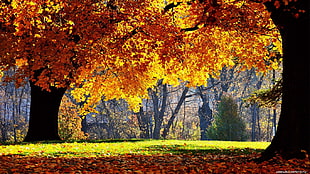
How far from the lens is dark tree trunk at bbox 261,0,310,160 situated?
8703 mm

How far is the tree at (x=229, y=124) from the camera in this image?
2609 centimetres

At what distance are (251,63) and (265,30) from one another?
322 cm

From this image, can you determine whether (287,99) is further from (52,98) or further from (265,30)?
(52,98)

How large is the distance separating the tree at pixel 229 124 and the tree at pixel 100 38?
8835 millimetres

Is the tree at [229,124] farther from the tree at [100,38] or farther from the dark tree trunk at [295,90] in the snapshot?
the dark tree trunk at [295,90]

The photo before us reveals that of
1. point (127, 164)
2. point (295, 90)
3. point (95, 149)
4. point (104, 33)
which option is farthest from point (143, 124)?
point (295, 90)

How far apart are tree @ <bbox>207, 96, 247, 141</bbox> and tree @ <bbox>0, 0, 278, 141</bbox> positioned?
29.0ft

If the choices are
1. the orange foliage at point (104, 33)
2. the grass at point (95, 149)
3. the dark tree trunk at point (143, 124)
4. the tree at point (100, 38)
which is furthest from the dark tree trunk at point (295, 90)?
the dark tree trunk at point (143, 124)

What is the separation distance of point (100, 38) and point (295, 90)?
316 inches

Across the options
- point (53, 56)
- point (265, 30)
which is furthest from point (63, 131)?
point (265, 30)

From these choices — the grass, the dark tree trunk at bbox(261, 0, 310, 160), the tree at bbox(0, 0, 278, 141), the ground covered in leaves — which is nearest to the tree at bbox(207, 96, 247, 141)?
the tree at bbox(0, 0, 278, 141)

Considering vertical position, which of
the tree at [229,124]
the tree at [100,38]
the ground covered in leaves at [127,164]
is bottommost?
the ground covered in leaves at [127,164]

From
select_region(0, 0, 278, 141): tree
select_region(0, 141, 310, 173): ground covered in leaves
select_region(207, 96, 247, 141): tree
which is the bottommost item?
select_region(0, 141, 310, 173): ground covered in leaves

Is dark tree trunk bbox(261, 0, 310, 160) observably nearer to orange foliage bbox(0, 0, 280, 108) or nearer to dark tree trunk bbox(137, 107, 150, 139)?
orange foliage bbox(0, 0, 280, 108)
